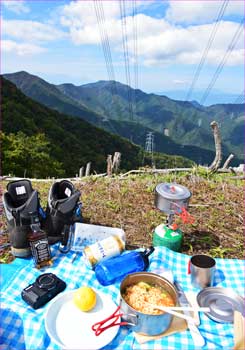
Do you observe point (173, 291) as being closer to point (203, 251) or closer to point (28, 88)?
point (203, 251)

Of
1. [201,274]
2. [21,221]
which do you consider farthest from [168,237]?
[21,221]

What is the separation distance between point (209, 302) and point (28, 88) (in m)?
62.9

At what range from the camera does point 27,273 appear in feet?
5.77

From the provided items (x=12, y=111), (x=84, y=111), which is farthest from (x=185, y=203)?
(x=84, y=111)

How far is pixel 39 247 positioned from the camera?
5.92 ft

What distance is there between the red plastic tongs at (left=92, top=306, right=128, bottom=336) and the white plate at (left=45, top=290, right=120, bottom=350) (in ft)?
0.06

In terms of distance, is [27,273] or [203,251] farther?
[203,251]

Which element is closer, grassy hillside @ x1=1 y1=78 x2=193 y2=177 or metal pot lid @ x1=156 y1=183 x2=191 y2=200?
metal pot lid @ x1=156 y1=183 x2=191 y2=200

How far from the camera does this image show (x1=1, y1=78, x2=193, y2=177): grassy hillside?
53.3 feet

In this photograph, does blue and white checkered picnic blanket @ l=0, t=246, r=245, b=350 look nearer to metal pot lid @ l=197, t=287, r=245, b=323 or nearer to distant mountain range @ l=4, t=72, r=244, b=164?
metal pot lid @ l=197, t=287, r=245, b=323

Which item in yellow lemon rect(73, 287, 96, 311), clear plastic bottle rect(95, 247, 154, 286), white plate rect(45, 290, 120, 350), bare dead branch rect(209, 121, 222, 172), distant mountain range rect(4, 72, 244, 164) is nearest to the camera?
white plate rect(45, 290, 120, 350)

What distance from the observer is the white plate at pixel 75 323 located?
1.27 meters

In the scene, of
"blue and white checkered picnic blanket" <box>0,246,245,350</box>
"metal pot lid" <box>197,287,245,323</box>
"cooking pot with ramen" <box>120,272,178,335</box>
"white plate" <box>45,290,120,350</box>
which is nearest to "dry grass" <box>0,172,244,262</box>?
"blue and white checkered picnic blanket" <box>0,246,245,350</box>

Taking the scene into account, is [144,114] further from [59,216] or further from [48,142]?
[59,216]
